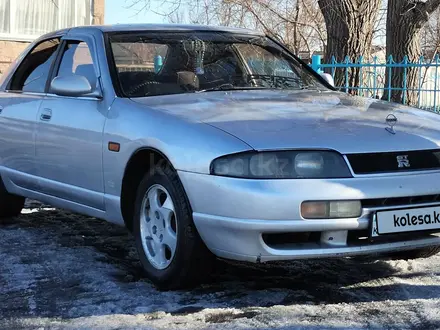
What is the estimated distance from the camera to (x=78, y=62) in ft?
17.8

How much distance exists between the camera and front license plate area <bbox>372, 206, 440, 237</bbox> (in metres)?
3.74

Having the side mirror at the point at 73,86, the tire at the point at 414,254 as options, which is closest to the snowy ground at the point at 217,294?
the tire at the point at 414,254

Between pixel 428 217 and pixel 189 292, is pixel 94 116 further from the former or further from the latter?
pixel 428 217

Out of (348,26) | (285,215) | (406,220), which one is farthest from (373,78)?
(285,215)

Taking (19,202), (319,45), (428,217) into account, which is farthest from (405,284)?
(319,45)

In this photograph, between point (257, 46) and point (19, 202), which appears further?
point (19, 202)

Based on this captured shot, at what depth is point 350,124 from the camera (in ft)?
13.4

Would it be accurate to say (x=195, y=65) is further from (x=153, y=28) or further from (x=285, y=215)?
(x=285, y=215)

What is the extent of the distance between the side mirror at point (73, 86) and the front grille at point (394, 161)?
6.23 feet

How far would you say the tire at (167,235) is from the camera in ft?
13.0

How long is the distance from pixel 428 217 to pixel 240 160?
1047 millimetres

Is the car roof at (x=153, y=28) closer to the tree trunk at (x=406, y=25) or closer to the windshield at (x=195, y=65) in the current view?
the windshield at (x=195, y=65)

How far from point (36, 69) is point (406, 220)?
3.42 metres

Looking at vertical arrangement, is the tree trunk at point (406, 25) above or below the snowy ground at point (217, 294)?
above
